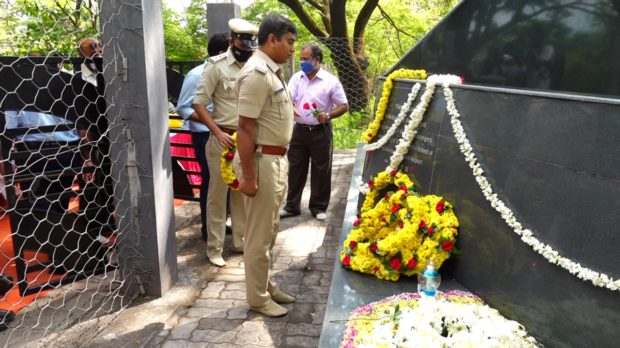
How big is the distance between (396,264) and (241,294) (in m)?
1.38

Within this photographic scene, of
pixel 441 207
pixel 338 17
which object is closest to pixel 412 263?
pixel 441 207

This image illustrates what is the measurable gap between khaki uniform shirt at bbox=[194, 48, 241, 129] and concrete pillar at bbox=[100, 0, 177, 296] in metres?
0.53

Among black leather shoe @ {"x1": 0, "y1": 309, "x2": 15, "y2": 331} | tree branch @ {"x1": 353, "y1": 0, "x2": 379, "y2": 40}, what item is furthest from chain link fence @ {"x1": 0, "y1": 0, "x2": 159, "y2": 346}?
tree branch @ {"x1": 353, "y1": 0, "x2": 379, "y2": 40}

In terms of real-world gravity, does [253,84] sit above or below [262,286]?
above

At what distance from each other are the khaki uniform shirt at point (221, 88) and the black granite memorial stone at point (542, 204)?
1.93 metres

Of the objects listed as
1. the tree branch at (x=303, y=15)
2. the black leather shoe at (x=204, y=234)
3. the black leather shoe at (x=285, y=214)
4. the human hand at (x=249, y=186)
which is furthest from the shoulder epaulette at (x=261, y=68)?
the tree branch at (x=303, y=15)

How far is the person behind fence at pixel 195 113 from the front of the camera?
13.8ft

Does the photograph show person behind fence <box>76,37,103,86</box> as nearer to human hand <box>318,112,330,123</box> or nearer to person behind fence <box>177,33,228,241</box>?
person behind fence <box>177,33,228,241</box>

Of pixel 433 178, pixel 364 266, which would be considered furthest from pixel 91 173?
pixel 433 178

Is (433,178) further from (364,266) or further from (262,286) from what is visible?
(262,286)

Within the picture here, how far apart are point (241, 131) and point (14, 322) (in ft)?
6.33

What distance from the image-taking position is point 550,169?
208cm

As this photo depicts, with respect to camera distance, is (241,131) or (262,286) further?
(262,286)

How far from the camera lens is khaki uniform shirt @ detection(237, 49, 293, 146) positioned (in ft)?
9.46
